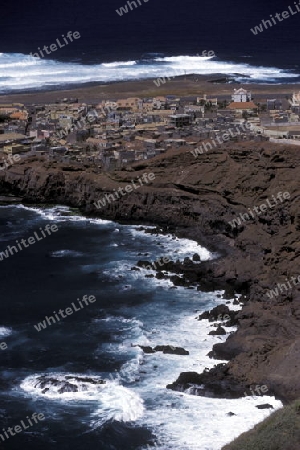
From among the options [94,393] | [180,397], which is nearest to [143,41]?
[94,393]

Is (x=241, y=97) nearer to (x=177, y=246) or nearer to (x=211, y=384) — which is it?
(x=177, y=246)

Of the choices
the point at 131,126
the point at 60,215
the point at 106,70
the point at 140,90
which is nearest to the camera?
the point at 60,215

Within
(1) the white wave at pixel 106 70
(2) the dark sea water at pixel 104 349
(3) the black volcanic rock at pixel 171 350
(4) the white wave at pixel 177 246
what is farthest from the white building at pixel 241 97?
(3) the black volcanic rock at pixel 171 350

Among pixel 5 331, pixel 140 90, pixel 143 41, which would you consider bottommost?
pixel 5 331

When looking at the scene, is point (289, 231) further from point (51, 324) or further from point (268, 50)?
point (268, 50)

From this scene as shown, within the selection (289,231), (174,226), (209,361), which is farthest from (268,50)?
(209,361)

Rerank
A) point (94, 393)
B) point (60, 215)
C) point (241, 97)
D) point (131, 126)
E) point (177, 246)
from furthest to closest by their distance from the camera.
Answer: point (241, 97) < point (131, 126) < point (60, 215) < point (177, 246) < point (94, 393)
